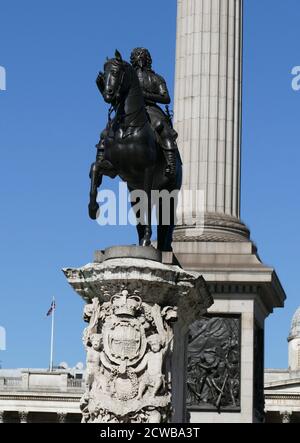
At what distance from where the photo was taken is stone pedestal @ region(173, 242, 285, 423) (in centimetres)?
2902

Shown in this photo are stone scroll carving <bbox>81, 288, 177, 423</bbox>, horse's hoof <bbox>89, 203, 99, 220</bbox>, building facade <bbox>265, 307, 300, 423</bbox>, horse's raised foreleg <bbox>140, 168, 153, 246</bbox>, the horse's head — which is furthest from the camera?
building facade <bbox>265, 307, 300, 423</bbox>

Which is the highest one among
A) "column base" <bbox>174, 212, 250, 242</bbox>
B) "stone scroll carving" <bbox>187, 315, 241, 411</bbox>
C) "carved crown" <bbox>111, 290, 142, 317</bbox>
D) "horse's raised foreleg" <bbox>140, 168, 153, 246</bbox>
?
"column base" <bbox>174, 212, 250, 242</bbox>

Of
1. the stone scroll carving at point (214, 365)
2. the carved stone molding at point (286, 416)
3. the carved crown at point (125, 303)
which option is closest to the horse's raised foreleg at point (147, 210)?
the carved crown at point (125, 303)

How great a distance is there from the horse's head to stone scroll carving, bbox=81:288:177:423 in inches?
122

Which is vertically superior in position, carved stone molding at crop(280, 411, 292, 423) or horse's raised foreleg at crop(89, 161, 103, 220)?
carved stone molding at crop(280, 411, 292, 423)

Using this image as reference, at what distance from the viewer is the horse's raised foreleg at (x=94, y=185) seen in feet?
66.4

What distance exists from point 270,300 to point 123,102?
12.5 m

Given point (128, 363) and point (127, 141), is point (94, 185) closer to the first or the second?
point (127, 141)

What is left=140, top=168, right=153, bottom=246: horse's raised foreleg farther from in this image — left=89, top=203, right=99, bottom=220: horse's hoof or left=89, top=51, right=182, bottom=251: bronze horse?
left=89, top=203, right=99, bottom=220: horse's hoof

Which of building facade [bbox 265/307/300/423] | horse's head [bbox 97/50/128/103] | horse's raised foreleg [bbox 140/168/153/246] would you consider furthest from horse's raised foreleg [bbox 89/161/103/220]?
building facade [bbox 265/307/300/423]

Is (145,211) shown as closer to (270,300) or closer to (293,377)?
(270,300)

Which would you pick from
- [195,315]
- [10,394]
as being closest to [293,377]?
[10,394]

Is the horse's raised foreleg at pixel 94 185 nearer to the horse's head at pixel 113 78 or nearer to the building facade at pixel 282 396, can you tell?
the horse's head at pixel 113 78

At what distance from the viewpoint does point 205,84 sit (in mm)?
33031
